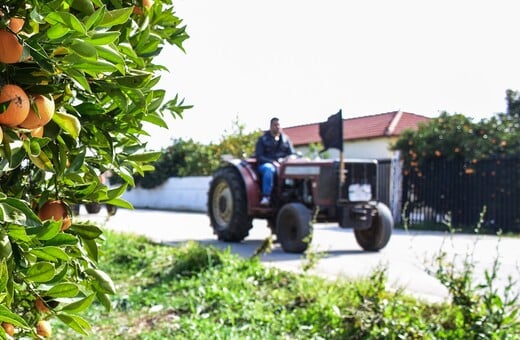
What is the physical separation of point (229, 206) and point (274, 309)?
17.1 ft

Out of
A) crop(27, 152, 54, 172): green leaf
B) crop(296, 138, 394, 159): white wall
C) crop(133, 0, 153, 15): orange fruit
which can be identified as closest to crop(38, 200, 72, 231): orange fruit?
crop(27, 152, 54, 172): green leaf

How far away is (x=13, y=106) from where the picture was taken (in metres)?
1.00

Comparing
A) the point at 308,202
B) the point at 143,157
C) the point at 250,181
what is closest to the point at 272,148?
the point at 250,181

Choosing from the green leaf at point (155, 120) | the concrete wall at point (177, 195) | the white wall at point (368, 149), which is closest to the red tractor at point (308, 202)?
the green leaf at point (155, 120)

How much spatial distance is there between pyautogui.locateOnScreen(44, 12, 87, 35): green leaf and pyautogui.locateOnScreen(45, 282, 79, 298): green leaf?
0.53 m

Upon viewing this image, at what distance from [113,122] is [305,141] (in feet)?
76.1

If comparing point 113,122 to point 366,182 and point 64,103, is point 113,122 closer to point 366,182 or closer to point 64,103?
point 64,103

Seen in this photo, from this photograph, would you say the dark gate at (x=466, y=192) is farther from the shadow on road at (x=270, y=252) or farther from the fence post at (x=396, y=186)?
the shadow on road at (x=270, y=252)

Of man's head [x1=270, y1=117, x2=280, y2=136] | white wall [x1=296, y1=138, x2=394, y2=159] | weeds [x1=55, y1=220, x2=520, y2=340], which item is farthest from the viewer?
white wall [x1=296, y1=138, x2=394, y2=159]

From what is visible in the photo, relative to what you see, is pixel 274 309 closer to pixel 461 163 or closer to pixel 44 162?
pixel 44 162

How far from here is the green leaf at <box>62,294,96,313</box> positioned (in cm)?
131

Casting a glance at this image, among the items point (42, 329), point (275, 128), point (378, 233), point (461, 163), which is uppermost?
point (275, 128)

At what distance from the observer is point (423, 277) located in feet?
18.6

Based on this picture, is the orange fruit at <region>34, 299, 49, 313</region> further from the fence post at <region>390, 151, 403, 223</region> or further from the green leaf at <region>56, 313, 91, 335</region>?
the fence post at <region>390, 151, 403, 223</region>
